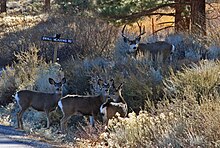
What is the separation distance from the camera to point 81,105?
1659 centimetres

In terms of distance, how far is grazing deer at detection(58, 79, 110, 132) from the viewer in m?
16.5

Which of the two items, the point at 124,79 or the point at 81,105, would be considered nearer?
the point at 81,105

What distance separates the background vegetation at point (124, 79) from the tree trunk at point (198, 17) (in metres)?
0.51

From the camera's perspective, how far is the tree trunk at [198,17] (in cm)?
2481

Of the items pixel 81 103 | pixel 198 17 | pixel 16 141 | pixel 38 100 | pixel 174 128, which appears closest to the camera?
pixel 174 128

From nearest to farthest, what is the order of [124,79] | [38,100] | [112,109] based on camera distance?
[112,109], [124,79], [38,100]

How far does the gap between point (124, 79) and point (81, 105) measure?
146cm

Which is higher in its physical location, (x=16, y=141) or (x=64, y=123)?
(x=16, y=141)

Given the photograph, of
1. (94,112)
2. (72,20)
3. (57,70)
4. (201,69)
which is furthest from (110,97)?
(72,20)

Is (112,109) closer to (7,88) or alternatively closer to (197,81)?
(197,81)

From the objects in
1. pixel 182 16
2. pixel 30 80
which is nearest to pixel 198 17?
pixel 182 16

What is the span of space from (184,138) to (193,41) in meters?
13.2

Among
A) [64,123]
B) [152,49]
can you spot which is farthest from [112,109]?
[152,49]

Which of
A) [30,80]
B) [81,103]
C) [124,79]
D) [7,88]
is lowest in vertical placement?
[7,88]
